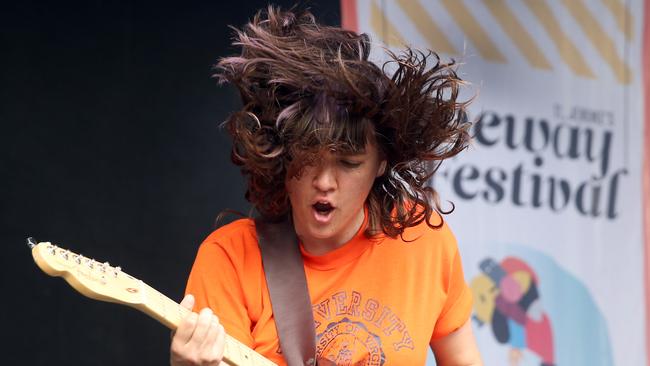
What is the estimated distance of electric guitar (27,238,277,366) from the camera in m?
2.07

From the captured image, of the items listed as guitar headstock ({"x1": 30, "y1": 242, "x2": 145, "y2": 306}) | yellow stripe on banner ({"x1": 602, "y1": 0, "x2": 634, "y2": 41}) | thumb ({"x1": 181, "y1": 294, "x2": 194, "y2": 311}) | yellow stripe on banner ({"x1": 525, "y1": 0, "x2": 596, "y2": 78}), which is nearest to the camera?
guitar headstock ({"x1": 30, "y1": 242, "x2": 145, "y2": 306})

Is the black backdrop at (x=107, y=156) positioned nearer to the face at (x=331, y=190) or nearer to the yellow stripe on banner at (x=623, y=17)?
the face at (x=331, y=190)

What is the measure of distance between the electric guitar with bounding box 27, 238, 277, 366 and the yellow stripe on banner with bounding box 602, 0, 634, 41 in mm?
2591

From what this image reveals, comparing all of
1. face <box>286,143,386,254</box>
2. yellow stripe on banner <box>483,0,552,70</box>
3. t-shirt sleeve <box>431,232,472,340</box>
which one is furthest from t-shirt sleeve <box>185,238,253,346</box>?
yellow stripe on banner <box>483,0,552,70</box>

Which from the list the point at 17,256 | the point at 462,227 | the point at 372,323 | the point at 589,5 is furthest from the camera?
the point at 589,5

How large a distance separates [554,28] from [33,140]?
2.02 meters

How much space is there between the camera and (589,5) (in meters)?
4.30

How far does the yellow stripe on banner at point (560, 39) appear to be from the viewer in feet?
13.8

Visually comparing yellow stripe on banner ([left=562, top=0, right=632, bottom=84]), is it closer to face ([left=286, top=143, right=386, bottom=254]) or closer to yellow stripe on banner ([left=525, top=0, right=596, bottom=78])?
yellow stripe on banner ([left=525, top=0, right=596, bottom=78])

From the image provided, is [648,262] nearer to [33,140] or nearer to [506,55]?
[506,55]

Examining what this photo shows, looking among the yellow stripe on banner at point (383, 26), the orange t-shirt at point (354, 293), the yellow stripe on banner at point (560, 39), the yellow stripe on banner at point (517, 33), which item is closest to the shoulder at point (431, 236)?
the orange t-shirt at point (354, 293)

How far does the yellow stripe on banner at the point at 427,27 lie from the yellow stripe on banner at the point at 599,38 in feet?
1.95

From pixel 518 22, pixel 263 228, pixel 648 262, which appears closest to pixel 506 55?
pixel 518 22

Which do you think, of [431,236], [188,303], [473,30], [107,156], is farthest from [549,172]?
[188,303]
